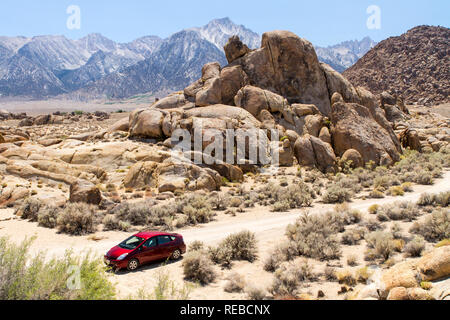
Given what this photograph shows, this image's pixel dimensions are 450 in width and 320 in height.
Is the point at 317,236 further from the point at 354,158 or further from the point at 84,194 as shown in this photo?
the point at 354,158

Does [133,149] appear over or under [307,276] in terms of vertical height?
over

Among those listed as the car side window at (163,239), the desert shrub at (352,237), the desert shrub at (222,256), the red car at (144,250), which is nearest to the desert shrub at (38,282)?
the red car at (144,250)

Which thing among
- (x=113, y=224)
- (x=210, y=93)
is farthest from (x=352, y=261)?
(x=210, y=93)

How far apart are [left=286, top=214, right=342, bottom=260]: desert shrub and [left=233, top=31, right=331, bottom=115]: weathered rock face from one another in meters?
29.9

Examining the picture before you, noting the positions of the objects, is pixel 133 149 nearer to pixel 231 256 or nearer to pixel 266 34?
pixel 231 256

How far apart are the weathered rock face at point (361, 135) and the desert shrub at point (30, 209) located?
3006cm

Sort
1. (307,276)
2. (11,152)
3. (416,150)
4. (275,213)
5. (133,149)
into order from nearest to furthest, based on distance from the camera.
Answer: (307,276)
(275,213)
(11,152)
(133,149)
(416,150)

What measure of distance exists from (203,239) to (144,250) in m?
4.10

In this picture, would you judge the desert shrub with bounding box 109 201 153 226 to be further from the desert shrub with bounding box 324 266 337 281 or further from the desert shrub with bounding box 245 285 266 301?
the desert shrub with bounding box 324 266 337 281

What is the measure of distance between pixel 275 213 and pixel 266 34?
32.0 m

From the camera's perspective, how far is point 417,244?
12.0m
